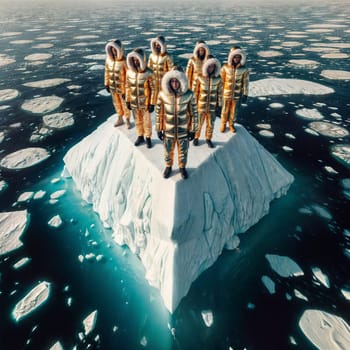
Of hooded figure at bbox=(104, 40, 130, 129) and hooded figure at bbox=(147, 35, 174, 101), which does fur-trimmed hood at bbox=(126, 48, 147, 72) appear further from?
hooded figure at bbox=(147, 35, 174, 101)

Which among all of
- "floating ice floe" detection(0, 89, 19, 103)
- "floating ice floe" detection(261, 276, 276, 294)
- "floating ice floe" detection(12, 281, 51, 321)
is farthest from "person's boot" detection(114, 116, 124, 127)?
"floating ice floe" detection(0, 89, 19, 103)

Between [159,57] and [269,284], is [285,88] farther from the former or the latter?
[269,284]

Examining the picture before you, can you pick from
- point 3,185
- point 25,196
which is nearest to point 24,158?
point 3,185

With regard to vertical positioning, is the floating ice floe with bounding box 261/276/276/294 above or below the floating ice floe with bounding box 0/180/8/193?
below

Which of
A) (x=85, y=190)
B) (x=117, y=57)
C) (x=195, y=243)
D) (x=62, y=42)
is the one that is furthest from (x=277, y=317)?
(x=62, y=42)

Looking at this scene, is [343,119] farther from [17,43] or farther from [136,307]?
[17,43]

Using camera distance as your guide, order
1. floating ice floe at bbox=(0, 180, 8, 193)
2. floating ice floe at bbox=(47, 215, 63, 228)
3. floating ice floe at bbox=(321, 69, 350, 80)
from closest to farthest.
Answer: floating ice floe at bbox=(47, 215, 63, 228), floating ice floe at bbox=(0, 180, 8, 193), floating ice floe at bbox=(321, 69, 350, 80)
